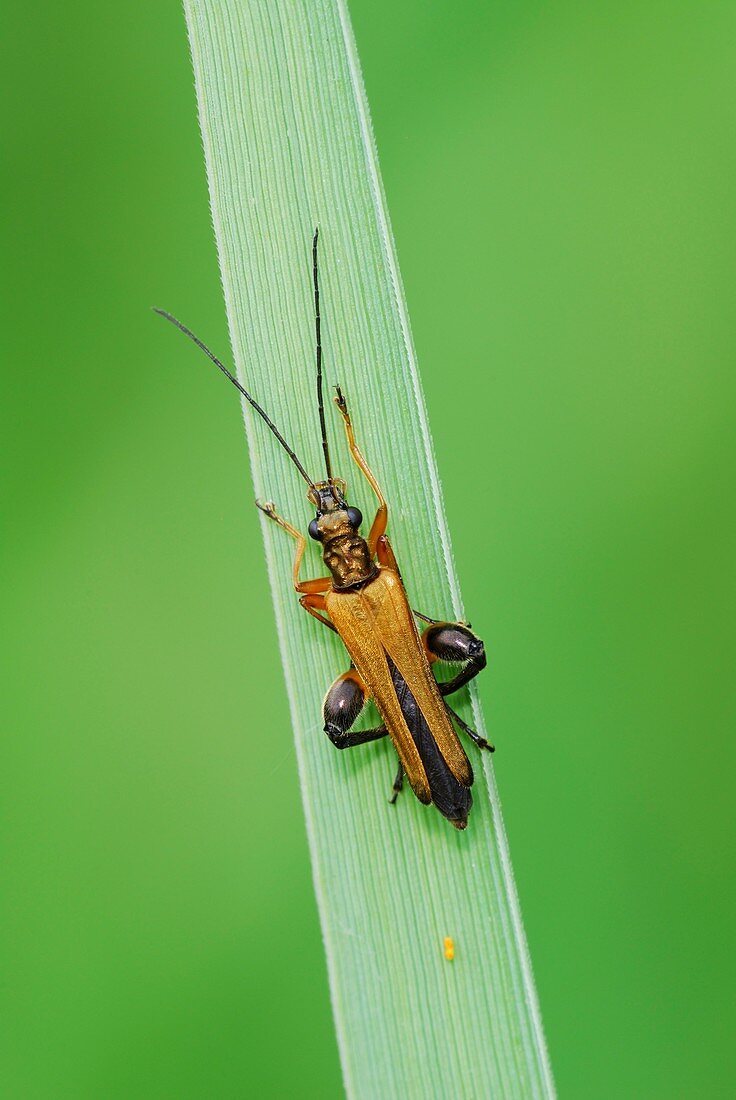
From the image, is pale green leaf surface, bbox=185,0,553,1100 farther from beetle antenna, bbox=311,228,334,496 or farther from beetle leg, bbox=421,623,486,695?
beetle leg, bbox=421,623,486,695

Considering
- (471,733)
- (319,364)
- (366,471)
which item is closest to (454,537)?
(366,471)

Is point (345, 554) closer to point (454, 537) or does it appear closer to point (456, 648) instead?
point (456, 648)

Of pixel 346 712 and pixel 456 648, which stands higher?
pixel 456 648

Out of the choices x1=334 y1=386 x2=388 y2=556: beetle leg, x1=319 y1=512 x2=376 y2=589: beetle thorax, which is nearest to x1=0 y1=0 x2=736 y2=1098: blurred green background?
x1=319 y1=512 x2=376 y2=589: beetle thorax

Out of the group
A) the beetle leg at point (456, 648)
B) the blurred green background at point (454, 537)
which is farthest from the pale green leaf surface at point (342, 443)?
the blurred green background at point (454, 537)

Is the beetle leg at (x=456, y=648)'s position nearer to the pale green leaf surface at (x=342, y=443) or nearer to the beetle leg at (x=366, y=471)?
the pale green leaf surface at (x=342, y=443)

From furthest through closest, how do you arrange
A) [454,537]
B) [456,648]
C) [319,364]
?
Result: [454,537], [456,648], [319,364]
